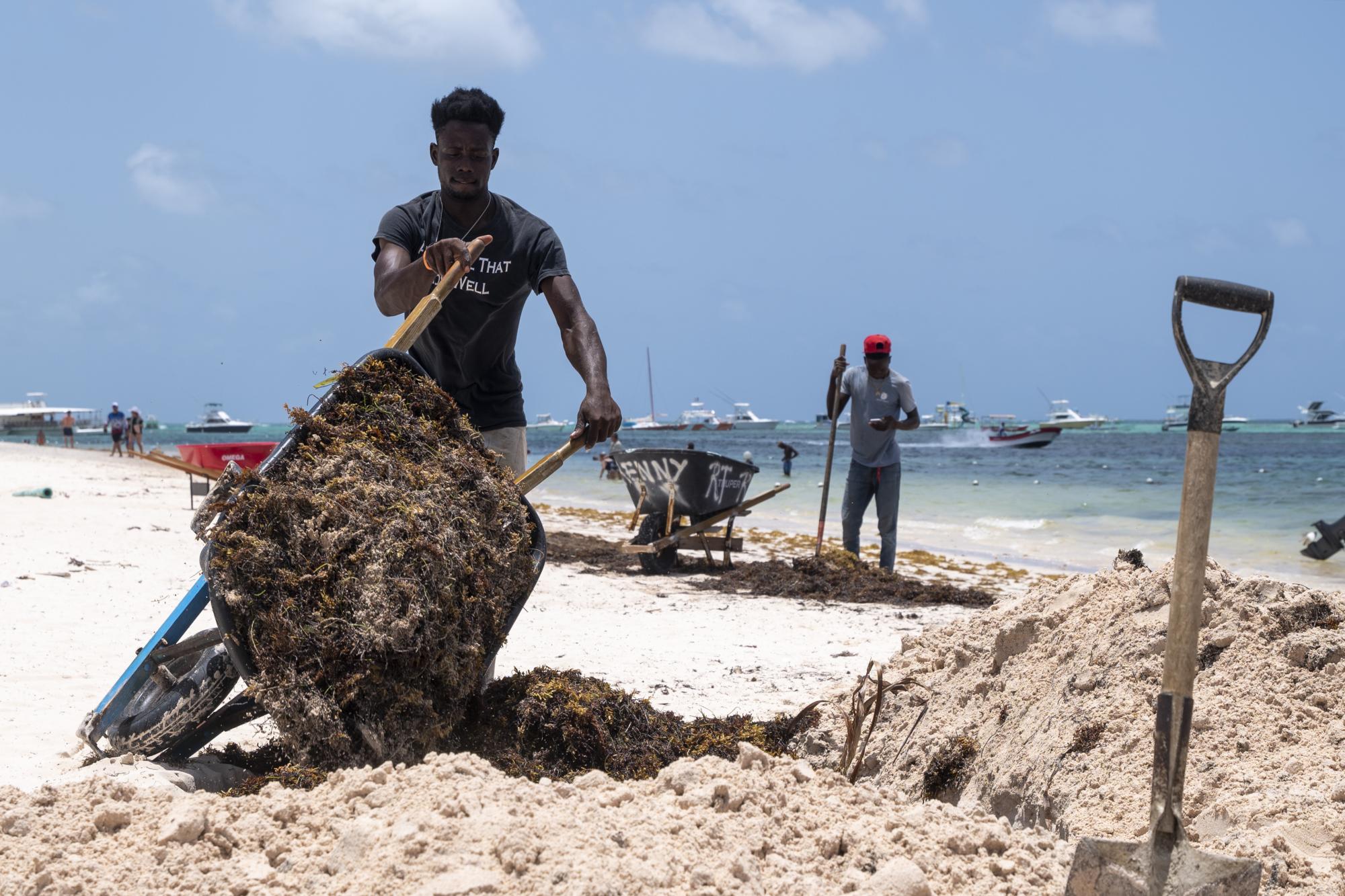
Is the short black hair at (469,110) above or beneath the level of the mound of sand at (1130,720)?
above

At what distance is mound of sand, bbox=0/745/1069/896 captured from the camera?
6.56 ft

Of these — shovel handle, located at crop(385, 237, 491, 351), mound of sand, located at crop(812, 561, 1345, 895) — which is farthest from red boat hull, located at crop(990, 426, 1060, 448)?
shovel handle, located at crop(385, 237, 491, 351)

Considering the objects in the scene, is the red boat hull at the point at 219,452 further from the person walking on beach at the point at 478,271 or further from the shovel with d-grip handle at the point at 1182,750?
the shovel with d-grip handle at the point at 1182,750

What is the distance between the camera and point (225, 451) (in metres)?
14.0

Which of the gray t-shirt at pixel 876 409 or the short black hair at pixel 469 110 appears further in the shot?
the gray t-shirt at pixel 876 409

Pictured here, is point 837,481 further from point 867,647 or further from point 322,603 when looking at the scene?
point 322,603

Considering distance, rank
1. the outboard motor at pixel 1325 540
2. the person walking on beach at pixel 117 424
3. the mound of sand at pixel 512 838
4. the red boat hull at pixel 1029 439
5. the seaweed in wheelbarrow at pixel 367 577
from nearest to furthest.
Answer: the mound of sand at pixel 512 838
the seaweed in wheelbarrow at pixel 367 577
the outboard motor at pixel 1325 540
the person walking on beach at pixel 117 424
the red boat hull at pixel 1029 439

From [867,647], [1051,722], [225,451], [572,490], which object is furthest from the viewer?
[572,490]

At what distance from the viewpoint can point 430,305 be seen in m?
3.09

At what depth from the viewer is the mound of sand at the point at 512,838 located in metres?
2.00

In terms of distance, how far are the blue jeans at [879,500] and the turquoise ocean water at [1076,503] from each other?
4.06 m

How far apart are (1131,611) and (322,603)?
2.53 metres

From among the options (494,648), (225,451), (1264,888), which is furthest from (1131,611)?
(225,451)

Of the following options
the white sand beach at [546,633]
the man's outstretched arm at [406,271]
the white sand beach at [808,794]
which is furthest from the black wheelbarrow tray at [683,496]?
the man's outstretched arm at [406,271]
